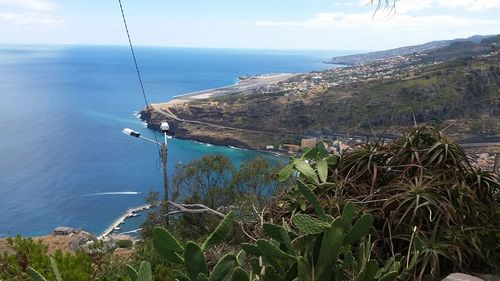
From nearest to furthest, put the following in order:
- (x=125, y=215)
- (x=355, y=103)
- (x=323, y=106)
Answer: (x=125, y=215)
(x=355, y=103)
(x=323, y=106)

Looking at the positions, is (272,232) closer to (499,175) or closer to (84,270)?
(84,270)

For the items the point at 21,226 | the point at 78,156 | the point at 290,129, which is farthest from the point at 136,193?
the point at 290,129

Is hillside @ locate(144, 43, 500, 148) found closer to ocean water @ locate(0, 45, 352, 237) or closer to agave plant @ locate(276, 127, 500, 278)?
ocean water @ locate(0, 45, 352, 237)

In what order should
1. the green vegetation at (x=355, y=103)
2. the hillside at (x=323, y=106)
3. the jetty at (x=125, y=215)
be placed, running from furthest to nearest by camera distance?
the hillside at (x=323, y=106)
the green vegetation at (x=355, y=103)
the jetty at (x=125, y=215)

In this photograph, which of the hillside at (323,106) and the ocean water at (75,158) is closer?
the ocean water at (75,158)

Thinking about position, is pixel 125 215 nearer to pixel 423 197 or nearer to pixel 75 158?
pixel 75 158

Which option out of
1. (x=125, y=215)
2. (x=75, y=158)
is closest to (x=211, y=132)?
(x=75, y=158)

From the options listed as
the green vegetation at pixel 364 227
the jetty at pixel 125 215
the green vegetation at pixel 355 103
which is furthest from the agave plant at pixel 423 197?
the jetty at pixel 125 215

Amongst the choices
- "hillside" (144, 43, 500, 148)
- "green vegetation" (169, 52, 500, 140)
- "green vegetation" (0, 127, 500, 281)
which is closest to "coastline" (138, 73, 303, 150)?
"hillside" (144, 43, 500, 148)

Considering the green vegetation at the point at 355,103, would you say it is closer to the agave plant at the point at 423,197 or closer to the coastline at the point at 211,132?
the coastline at the point at 211,132
